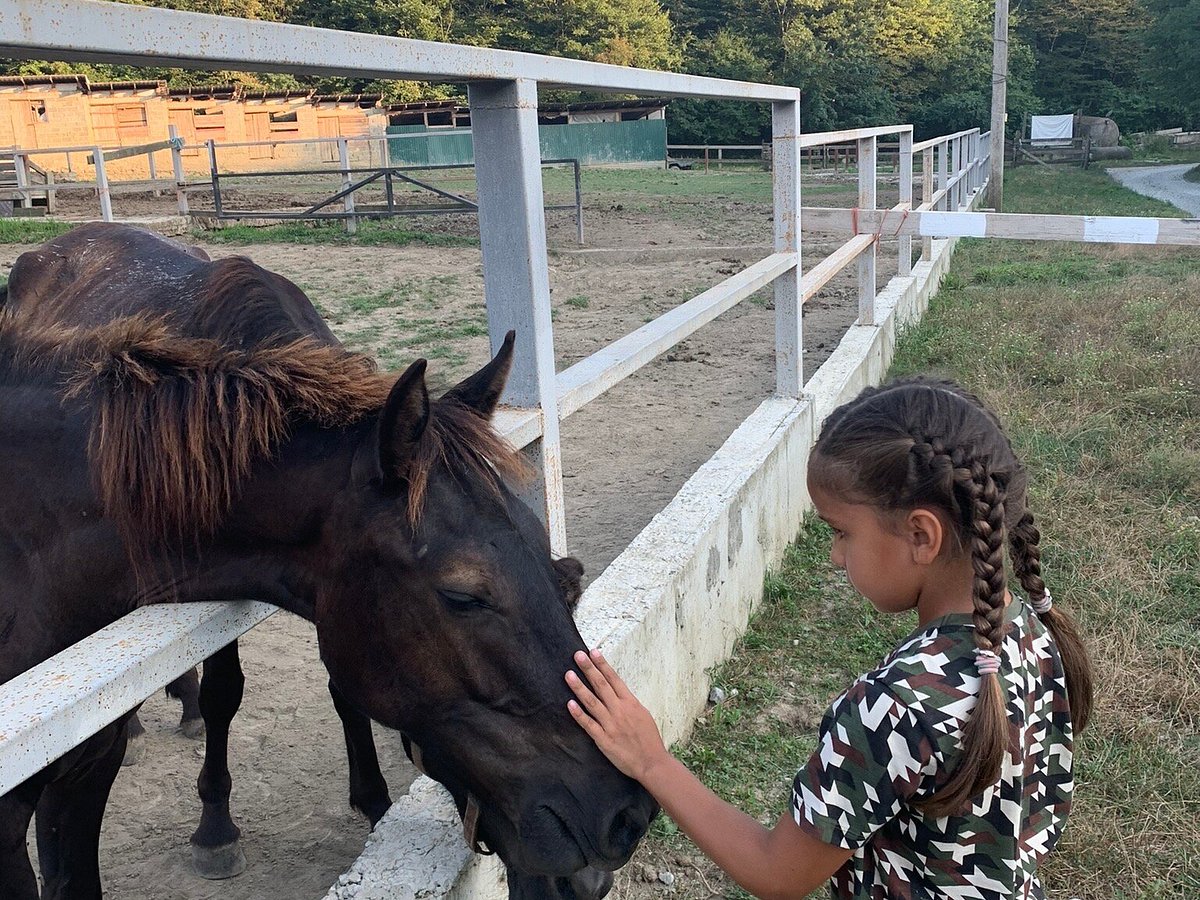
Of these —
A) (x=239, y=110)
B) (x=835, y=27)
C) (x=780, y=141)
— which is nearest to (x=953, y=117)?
(x=835, y=27)

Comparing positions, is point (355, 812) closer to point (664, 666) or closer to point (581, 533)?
point (664, 666)

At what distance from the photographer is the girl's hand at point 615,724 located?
1.49m

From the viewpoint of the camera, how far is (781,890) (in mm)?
1393

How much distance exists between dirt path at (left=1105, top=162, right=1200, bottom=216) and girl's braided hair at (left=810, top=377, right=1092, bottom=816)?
18.9 metres

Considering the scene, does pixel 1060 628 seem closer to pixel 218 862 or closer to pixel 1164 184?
pixel 218 862

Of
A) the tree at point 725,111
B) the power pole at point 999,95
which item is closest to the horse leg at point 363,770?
the power pole at point 999,95

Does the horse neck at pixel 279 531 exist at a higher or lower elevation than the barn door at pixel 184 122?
lower

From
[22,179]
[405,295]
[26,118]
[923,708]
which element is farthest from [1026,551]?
[26,118]

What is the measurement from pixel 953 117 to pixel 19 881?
160 ft

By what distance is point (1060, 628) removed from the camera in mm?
1538

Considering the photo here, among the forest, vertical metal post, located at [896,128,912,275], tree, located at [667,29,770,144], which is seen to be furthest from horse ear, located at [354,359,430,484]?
the forest

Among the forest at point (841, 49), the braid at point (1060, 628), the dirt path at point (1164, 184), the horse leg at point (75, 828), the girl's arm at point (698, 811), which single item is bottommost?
the dirt path at point (1164, 184)

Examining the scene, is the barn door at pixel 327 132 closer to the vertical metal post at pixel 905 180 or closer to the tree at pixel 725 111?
the tree at pixel 725 111

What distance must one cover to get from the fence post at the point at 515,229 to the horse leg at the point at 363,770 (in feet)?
3.32
